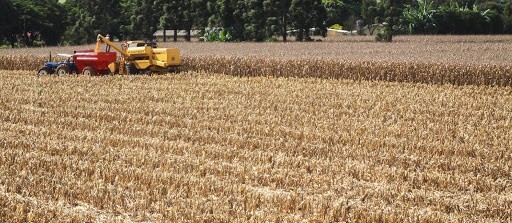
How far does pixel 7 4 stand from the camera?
56.2 metres

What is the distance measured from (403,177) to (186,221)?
3.67 meters

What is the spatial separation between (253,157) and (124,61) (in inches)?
574

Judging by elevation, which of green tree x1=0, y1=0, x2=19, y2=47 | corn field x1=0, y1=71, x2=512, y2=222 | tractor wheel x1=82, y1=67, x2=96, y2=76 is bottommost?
corn field x1=0, y1=71, x2=512, y2=222

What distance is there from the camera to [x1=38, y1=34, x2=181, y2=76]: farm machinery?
23.7 m

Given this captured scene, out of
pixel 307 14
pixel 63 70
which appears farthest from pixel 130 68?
pixel 307 14

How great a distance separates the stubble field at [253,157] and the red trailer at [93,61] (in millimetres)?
4729

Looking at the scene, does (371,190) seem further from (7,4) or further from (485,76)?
(7,4)

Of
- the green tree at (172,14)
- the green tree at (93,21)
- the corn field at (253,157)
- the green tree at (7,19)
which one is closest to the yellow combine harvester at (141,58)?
the corn field at (253,157)

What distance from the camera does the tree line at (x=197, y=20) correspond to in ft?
176

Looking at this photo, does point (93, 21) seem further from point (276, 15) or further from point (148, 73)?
point (148, 73)

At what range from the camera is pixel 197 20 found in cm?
5897

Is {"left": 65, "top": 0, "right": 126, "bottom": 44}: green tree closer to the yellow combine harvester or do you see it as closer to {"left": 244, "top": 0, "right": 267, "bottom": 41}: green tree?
{"left": 244, "top": 0, "right": 267, "bottom": 41}: green tree

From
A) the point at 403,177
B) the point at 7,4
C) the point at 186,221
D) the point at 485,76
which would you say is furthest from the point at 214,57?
the point at 7,4

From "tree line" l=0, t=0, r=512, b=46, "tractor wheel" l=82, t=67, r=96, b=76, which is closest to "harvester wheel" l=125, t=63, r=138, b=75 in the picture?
"tractor wheel" l=82, t=67, r=96, b=76
